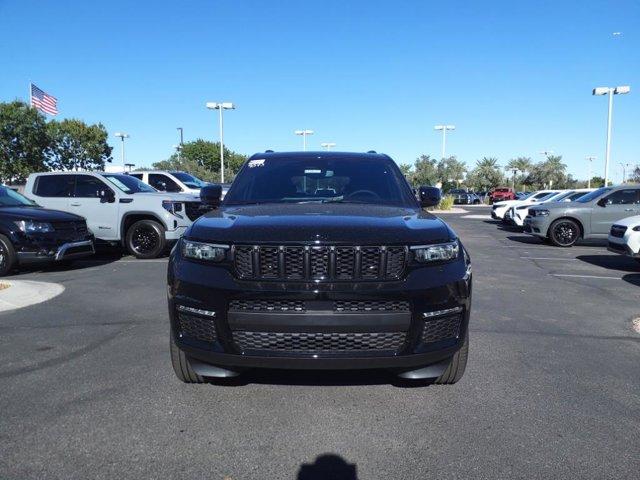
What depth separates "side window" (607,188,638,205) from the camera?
13086 millimetres

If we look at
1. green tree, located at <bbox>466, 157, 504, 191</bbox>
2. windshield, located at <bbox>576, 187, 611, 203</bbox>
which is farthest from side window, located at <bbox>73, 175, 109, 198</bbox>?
green tree, located at <bbox>466, 157, 504, 191</bbox>

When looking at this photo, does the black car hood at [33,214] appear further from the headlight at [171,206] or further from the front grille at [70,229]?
the headlight at [171,206]

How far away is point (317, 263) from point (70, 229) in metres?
7.55

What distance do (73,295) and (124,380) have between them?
143 inches

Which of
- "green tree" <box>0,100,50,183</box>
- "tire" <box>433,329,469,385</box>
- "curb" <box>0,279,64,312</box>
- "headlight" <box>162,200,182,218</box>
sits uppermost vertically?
"green tree" <box>0,100,50,183</box>

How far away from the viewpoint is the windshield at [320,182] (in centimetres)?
415

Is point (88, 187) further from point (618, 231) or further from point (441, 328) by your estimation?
point (618, 231)

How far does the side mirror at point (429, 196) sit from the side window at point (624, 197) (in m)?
11.0

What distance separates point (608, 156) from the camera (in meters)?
30.2

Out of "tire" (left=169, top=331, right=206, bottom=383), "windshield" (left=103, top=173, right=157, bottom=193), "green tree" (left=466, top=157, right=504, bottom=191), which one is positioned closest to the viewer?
"tire" (left=169, top=331, right=206, bottom=383)

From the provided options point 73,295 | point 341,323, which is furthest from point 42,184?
point 341,323

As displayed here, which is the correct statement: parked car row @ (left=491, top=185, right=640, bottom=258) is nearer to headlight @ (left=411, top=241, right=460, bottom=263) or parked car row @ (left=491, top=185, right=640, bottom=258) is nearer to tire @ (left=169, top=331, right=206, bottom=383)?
headlight @ (left=411, top=241, right=460, bottom=263)

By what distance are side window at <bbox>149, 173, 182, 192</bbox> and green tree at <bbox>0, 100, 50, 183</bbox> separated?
944 inches

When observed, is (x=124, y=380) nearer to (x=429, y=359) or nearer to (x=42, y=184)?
(x=429, y=359)
